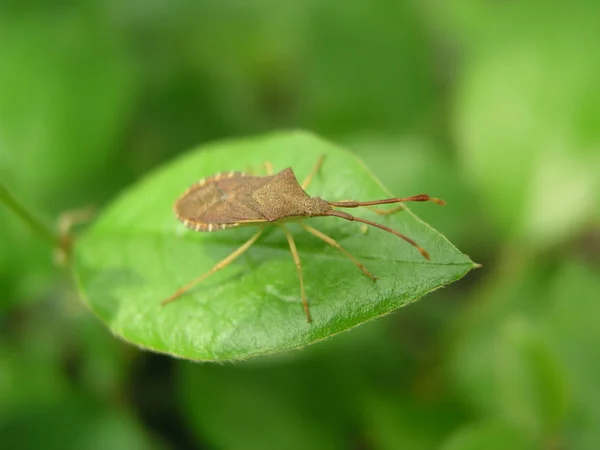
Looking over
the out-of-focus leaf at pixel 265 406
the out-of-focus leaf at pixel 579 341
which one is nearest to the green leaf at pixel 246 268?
the out-of-focus leaf at pixel 265 406

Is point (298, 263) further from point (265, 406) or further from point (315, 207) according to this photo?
point (265, 406)

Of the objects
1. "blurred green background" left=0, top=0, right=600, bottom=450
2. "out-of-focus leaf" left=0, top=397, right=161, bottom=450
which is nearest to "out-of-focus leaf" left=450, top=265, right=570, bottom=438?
"blurred green background" left=0, top=0, right=600, bottom=450

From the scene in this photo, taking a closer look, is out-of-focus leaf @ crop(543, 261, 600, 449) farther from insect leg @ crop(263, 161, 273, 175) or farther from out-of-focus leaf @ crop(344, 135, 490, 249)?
insect leg @ crop(263, 161, 273, 175)

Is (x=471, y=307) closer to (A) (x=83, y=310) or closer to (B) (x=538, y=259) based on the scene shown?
(B) (x=538, y=259)

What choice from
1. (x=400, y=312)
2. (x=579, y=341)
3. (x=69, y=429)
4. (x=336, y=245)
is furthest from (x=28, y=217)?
(x=579, y=341)

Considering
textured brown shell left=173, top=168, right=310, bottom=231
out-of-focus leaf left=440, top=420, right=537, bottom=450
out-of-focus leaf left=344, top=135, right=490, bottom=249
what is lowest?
out-of-focus leaf left=440, top=420, right=537, bottom=450

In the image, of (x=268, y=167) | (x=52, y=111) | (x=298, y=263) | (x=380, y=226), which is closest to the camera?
(x=380, y=226)

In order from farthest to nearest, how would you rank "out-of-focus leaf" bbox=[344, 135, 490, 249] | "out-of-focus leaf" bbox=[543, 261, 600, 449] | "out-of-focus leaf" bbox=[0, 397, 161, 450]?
"out-of-focus leaf" bbox=[344, 135, 490, 249]
"out-of-focus leaf" bbox=[0, 397, 161, 450]
"out-of-focus leaf" bbox=[543, 261, 600, 449]

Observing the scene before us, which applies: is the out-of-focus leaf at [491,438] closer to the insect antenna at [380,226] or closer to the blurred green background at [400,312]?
the blurred green background at [400,312]
